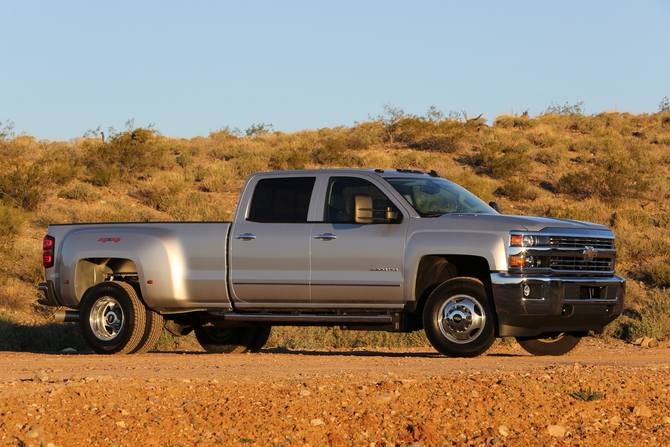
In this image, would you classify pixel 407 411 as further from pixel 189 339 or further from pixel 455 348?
pixel 189 339

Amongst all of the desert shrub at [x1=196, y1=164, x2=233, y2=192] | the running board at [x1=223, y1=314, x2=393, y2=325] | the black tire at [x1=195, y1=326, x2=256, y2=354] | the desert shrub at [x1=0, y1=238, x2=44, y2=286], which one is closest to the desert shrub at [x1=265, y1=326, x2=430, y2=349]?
the black tire at [x1=195, y1=326, x2=256, y2=354]

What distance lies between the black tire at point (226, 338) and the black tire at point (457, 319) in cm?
346

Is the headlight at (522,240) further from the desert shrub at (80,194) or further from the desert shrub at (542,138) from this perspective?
the desert shrub at (542,138)

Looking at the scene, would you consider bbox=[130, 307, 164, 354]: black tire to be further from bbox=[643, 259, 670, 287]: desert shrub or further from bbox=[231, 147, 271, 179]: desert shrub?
bbox=[231, 147, 271, 179]: desert shrub

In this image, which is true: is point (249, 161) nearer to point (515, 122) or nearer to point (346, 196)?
point (515, 122)

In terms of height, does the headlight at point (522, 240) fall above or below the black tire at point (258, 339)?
above

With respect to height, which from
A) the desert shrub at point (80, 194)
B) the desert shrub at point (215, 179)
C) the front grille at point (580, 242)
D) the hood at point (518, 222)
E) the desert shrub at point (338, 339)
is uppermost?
the desert shrub at point (215, 179)

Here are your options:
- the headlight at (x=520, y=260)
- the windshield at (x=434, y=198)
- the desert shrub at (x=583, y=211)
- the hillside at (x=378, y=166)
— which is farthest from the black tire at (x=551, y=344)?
the desert shrub at (x=583, y=211)

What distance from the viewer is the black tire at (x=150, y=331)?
10.5 meters

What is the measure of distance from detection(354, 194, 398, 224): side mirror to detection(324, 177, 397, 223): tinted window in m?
0.19

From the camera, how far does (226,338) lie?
38.5ft

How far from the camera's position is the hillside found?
81.4ft

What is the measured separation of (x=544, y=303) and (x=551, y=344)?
6.66ft

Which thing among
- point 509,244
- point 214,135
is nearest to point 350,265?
point 509,244
